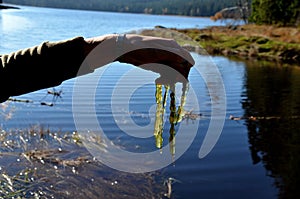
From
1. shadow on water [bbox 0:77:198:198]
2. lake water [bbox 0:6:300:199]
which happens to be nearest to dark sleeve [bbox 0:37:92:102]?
lake water [bbox 0:6:300:199]

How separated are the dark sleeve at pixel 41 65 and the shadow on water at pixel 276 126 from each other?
223 inches

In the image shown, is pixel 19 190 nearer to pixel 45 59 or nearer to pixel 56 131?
pixel 56 131

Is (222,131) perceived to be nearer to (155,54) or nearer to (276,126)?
(276,126)

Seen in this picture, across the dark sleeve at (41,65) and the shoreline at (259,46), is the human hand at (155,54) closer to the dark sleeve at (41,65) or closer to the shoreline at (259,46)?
the dark sleeve at (41,65)

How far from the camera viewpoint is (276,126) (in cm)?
1090

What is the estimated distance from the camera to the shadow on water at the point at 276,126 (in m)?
7.66

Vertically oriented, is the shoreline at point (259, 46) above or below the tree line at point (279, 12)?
below

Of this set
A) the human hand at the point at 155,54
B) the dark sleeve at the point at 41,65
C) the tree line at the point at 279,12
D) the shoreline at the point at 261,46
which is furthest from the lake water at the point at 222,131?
the tree line at the point at 279,12

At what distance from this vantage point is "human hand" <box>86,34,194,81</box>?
1888mm

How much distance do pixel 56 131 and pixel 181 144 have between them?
9.01 feet

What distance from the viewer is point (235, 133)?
32.5 ft

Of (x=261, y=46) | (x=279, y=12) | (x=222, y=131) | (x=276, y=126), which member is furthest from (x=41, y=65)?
(x=279, y=12)

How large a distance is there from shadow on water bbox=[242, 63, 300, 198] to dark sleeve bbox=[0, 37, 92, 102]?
567cm

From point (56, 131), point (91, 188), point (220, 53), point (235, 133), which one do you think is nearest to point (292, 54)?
point (220, 53)
